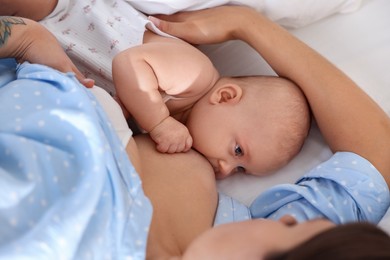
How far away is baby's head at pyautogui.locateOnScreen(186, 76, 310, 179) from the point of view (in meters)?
1.12

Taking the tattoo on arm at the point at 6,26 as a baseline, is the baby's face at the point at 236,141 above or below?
below

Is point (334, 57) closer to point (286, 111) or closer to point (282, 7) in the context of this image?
point (282, 7)

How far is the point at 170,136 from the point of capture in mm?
1098

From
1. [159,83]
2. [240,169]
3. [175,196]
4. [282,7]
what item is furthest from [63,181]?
[282,7]

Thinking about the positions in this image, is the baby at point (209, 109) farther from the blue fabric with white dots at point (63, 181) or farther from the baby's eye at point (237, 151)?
the blue fabric with white dots at point (63, 181)

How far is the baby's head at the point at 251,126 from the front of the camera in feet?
3.68

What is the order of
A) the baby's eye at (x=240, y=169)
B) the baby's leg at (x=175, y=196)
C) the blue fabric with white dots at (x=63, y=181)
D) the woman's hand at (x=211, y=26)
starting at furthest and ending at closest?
the woman's hand at (x=211, y=26) → the baby's eye at (x=240, y=169) → the baby's leg at (x=175, y=196) → the blue fabric with white dots at (x=63, y=181)

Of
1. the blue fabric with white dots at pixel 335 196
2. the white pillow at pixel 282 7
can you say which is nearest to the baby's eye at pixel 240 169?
the blue fabric with white dots at pixel 335 196

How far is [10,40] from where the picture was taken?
98cm

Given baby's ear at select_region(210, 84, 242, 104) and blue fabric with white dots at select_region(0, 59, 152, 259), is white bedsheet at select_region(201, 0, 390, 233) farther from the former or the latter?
blue fabric with white dots at select_region(0, 59, 152, 259)

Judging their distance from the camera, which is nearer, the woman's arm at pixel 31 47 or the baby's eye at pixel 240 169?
the woman's arm at pixel 31 47

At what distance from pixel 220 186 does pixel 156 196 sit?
9.4 inches

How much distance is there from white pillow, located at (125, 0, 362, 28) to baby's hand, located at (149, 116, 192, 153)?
0.37 m

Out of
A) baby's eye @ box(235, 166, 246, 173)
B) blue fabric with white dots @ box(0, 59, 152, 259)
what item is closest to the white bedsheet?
baby's eye @ box(235, 166, 246, 173)
